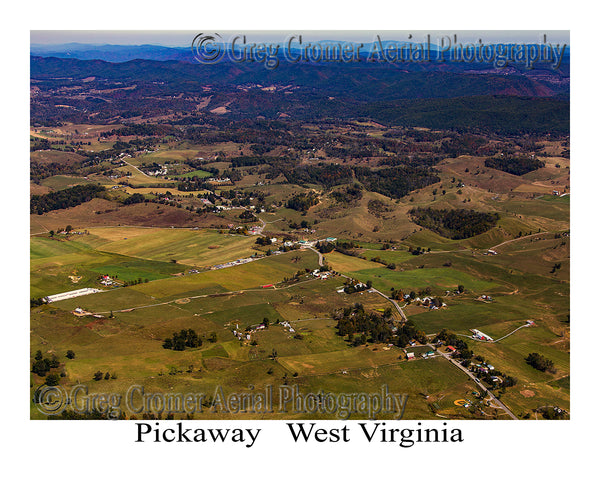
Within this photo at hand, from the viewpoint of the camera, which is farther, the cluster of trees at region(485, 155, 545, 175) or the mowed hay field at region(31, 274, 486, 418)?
the cluster of trees at region(485, 155, 545, 175)

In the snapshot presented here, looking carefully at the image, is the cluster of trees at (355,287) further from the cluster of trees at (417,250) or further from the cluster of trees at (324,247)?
the cluster of trees at (417,250)

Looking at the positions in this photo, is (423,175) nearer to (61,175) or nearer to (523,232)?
(523,232)

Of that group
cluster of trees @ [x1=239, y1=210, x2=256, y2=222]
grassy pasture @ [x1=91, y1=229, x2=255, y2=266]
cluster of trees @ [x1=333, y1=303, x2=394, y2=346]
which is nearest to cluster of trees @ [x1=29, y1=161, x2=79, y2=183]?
cluster of trees @ [x1=239, y1=210, x2=256, y2=222]

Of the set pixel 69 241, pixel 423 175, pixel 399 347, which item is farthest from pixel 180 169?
pixel 399 347

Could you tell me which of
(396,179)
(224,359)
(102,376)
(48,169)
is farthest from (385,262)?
(48,169)

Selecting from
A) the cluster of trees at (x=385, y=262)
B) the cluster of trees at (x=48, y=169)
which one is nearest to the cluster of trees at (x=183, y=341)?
the cluster of trees at (x=385, y=262)

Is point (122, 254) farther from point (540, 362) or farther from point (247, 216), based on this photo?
point (540, 362)

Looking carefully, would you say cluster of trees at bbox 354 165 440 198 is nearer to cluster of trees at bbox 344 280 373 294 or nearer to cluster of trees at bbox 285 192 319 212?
cluster of trees at bbox 285 192 319 212
